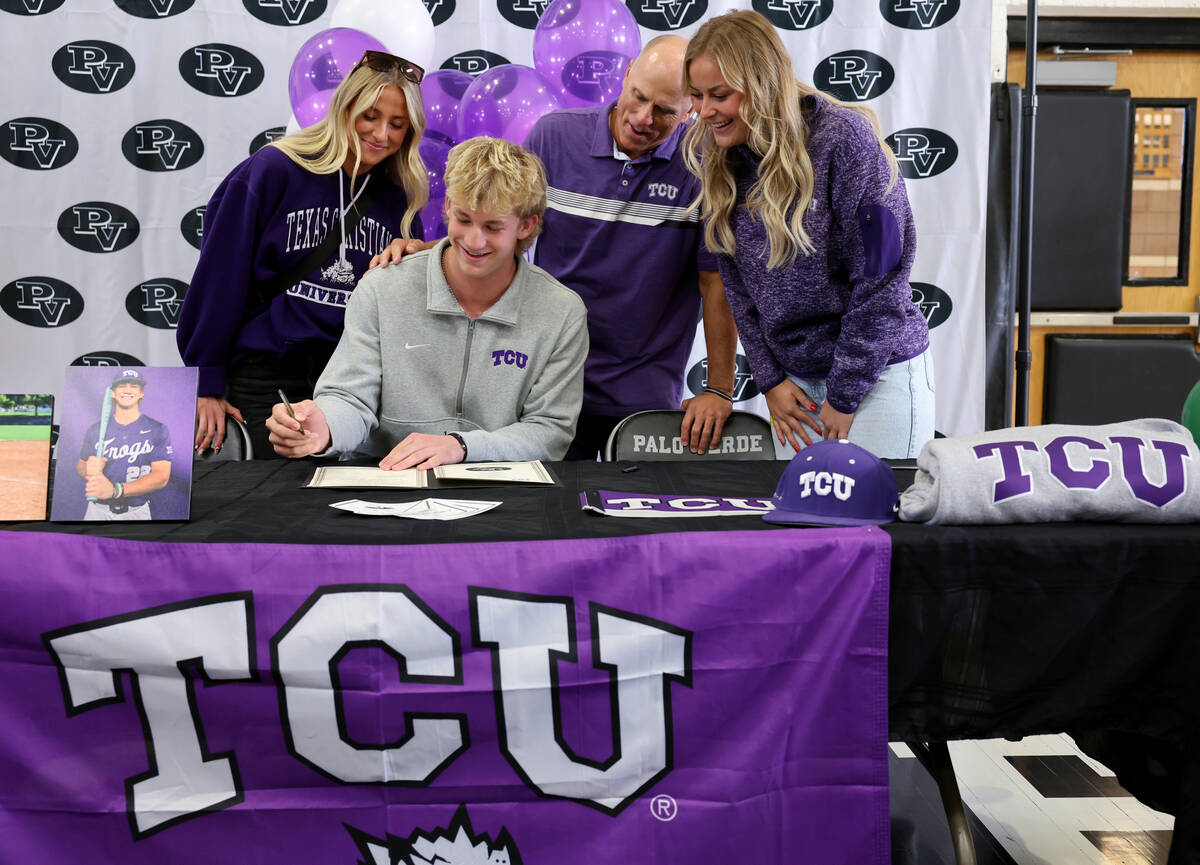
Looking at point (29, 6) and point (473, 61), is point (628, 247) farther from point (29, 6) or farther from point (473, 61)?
point (29, 6)

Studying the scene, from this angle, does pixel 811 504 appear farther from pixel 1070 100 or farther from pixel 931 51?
pixel 1070 100

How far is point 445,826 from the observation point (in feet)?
3.82

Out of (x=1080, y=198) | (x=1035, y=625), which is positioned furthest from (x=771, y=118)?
(x=1080, y=198)

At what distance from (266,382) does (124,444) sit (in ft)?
3.01

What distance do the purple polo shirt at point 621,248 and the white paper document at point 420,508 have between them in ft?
3.26

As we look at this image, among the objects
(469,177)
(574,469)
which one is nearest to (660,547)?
(574,469)

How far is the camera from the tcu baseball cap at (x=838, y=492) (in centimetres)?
125

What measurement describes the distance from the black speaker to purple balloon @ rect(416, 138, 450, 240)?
8.74 ft

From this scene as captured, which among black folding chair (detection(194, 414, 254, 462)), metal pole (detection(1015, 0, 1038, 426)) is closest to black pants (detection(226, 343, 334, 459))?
black folding chair (detection(194, 414, 254, 462))

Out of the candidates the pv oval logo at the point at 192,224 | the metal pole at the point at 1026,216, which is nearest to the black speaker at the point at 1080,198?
the metal pole at the point at 1026,216

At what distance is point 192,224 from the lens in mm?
3139

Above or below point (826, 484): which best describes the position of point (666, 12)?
above

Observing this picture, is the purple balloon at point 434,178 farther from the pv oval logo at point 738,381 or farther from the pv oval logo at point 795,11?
the pv oval logo at point 795,11

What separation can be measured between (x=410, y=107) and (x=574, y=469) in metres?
0.95
